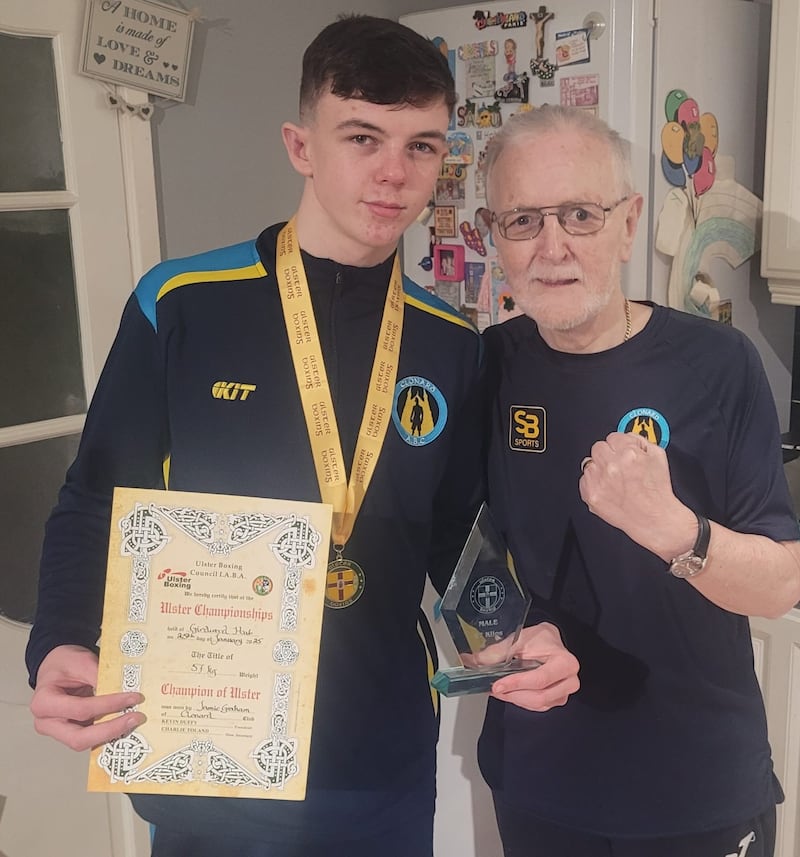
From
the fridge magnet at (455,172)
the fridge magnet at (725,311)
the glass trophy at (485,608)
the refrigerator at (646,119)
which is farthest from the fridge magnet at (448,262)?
the glass trophy at (485,608)

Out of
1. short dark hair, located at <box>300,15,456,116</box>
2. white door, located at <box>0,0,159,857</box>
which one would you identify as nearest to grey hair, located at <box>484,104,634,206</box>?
short dark hair, located at <box>300,15,456,116</box>

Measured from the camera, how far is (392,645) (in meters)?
1.18

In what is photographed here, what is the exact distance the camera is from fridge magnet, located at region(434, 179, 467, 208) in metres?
2.14

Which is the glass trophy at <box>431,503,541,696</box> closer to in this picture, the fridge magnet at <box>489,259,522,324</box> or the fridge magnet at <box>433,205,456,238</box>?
the fridge magnet at <box>489,259,522,324</box>

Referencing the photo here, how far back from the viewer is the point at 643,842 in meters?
1.21

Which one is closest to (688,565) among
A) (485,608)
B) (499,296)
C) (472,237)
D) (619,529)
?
(619,529)

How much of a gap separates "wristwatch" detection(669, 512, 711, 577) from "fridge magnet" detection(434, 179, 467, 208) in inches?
50.0

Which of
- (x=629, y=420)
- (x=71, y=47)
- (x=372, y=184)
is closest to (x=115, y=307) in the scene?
(x=71, y=47)

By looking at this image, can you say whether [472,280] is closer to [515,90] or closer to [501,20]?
[515,90]

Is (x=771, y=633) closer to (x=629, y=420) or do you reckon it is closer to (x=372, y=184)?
(x=629, y=420)

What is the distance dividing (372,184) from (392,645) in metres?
0.58

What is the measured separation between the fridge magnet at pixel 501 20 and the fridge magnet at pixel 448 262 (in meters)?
0.49

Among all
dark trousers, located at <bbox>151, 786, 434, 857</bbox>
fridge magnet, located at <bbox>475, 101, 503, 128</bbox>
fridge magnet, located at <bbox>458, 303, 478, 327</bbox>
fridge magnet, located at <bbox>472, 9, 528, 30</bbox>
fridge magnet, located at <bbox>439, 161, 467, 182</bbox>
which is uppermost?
fridge magnet, located at <bbox>472, 9, 528, 30</bbox>

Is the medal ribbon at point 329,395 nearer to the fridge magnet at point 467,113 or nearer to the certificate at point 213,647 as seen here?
the certificate at point 213,647
